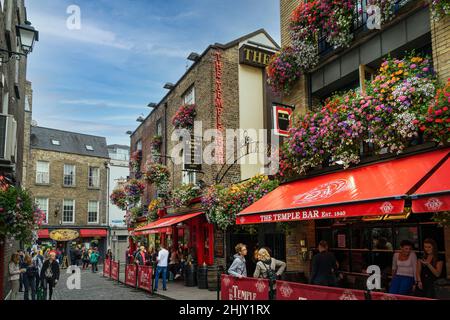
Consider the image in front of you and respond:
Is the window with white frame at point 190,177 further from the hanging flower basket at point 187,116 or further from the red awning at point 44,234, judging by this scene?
the red awning at point 44,234

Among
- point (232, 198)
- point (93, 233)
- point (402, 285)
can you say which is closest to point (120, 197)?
point (93, 233)

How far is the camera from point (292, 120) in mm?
11625

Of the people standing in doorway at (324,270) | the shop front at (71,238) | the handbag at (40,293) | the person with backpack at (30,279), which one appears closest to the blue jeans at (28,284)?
the person with backpack at (30,279)

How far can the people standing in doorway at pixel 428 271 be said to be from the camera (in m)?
6.98

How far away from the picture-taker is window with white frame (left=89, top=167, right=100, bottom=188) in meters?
38.5

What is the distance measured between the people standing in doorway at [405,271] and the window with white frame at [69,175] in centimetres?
3399

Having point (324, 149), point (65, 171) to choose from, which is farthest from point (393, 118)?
point (65, 171)

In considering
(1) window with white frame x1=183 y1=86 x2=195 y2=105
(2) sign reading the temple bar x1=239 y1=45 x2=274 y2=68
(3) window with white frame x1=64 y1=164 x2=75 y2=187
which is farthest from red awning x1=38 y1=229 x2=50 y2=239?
(2) sign reading the temple bar x1=239 y1=45 x2=274 y2=68

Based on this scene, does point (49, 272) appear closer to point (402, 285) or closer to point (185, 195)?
point (185, 195)

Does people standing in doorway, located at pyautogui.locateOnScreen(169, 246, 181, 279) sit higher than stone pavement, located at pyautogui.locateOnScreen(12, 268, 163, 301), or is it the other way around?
people standing in doorway, located at pyautogui.locateOnScreen(169, 246, 181, 279)

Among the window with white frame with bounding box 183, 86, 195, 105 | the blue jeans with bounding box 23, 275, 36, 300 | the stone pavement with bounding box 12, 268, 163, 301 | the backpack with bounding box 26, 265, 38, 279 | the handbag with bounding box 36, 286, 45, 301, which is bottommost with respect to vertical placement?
the stone pavement with bounding box 12, 268, 163, 301

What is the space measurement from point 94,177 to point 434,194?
120ft

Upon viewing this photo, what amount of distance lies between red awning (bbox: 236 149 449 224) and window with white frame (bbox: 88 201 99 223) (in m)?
30.9

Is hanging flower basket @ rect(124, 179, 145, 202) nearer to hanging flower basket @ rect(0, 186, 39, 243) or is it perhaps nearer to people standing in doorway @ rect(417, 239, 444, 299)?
hanging flower basket @ rect(0, 186, 39, 243)
